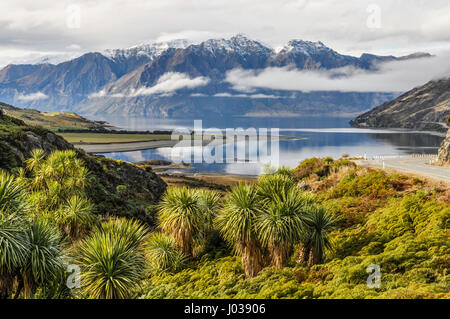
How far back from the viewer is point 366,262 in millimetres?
13695

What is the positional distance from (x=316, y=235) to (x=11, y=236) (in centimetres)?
1175

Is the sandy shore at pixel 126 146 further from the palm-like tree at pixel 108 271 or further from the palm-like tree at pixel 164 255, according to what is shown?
the palm-like tree at pixel 108 271

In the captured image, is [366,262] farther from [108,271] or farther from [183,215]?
[108,271]

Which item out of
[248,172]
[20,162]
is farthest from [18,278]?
[248,172]

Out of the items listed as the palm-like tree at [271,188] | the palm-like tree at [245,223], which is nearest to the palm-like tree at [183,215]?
the palm-like tree at [245,223]

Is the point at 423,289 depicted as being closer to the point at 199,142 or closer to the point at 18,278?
the point at 18,278

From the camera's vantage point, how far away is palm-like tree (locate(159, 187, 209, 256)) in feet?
58.4

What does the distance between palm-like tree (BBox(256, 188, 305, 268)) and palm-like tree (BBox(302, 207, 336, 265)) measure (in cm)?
73

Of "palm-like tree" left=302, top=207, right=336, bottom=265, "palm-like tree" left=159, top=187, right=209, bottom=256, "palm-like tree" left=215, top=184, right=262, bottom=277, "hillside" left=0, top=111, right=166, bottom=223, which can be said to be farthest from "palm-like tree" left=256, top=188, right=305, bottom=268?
"hillside" left=0, top=111, right=166, bottom=223

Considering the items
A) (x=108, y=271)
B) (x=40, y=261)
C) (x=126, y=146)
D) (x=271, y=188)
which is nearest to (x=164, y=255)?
(x=108, y=271)

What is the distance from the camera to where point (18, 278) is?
1230cm

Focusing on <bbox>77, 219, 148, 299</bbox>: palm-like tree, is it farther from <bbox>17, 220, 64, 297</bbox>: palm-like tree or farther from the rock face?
the rock face

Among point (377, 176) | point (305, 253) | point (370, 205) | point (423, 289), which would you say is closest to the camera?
point (423, 289)
